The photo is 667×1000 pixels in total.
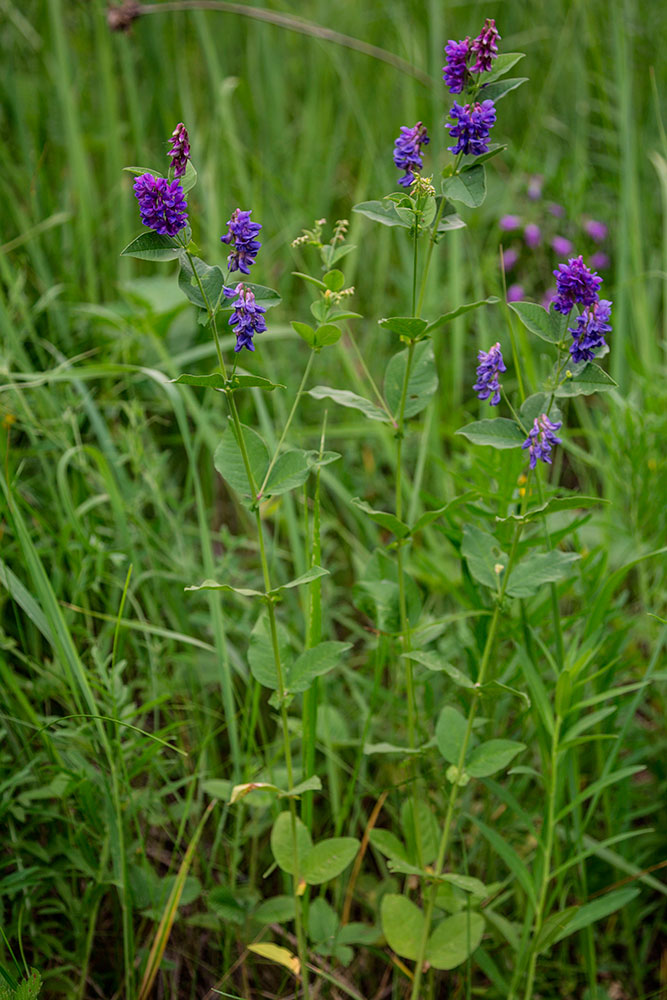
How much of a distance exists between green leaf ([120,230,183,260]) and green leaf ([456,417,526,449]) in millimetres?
417

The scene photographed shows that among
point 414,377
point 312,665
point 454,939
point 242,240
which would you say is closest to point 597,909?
point 454,939

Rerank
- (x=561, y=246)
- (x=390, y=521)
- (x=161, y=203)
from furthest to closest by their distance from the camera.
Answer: (x=561, y=246) → (x=390, y=521) → (x=161, y=203)

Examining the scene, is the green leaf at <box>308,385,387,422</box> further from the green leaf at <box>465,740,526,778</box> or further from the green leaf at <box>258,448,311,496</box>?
the green leaf at <box>465,740,526,778</box>

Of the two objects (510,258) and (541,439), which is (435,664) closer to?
(541,439)

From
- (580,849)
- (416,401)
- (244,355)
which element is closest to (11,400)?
(244,355)

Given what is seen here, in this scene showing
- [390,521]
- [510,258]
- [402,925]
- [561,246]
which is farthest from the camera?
[510,258]

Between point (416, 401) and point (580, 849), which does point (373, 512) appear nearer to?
point (416, 401)

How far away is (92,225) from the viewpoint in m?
2.41

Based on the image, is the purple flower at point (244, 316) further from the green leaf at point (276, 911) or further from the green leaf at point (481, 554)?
the green leaf at point (276, 911)

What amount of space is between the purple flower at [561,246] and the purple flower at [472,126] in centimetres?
174

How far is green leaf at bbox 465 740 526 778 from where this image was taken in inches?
48.2

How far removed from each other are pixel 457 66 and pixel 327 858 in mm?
1061

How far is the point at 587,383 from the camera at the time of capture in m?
1.12

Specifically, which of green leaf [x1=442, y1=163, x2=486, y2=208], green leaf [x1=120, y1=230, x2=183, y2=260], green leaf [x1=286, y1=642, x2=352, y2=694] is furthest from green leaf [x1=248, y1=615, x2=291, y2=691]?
green leaf [x1=442, y1=163, x2=486, y2=208]
